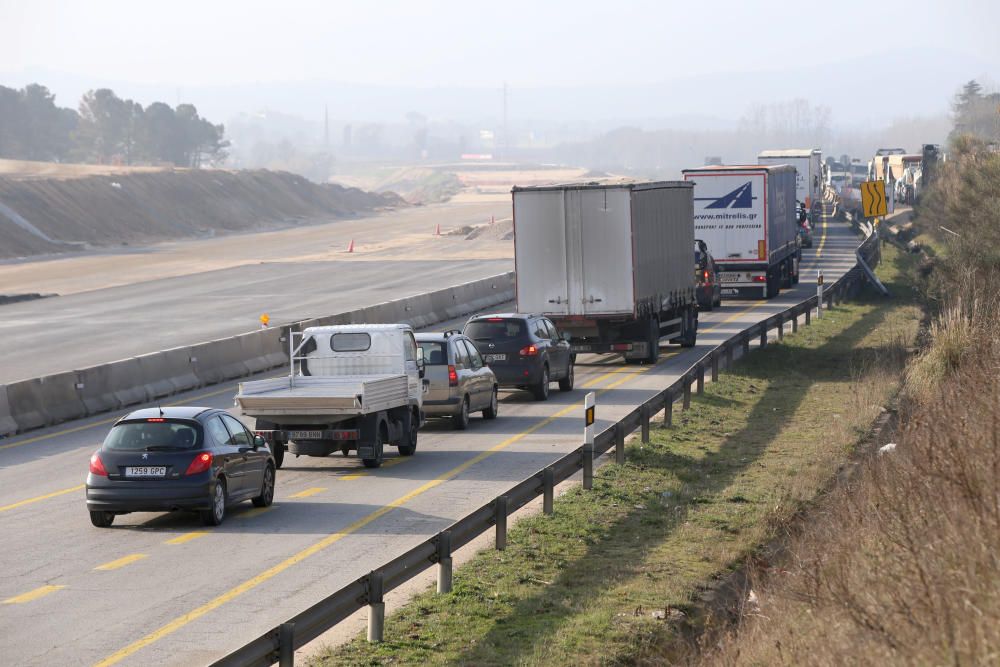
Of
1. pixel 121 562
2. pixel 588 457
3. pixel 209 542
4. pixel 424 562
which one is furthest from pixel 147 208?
pixel 424 562

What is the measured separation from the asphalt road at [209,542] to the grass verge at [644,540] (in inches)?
48.9

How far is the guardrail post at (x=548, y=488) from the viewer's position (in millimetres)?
16031

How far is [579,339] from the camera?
109 feet

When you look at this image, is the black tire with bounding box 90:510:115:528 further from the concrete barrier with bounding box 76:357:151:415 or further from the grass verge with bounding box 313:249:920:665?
the concrete barrier with bounding box 76:357:151:415

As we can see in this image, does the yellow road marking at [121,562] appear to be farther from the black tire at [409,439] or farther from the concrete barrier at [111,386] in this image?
the concrete barrier at [111,386]

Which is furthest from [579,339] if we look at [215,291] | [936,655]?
[215,291]

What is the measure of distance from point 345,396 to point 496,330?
857cm

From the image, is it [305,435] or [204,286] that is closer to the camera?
[305,435]

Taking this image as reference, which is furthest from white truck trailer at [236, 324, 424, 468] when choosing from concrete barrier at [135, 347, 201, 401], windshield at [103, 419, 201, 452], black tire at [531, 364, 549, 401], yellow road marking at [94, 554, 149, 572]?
concrete barrier at [135, 347, 201, 401]

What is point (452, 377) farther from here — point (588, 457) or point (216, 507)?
point (216, 507)

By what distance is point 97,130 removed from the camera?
582 ft

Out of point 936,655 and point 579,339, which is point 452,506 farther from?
point 579,339

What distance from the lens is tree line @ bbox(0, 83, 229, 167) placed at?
168 meters

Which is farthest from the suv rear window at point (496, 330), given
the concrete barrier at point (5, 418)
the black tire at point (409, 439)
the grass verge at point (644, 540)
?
the concrete barrier at point (5, 418)
